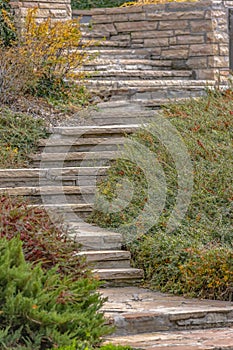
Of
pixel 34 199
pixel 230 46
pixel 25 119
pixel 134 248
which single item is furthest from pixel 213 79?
pixel 134 248

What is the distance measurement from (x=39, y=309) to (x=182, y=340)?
3.65ft

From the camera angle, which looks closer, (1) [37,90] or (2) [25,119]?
(2) [25,119]

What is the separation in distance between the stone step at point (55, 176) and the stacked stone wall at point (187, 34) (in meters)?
3.89

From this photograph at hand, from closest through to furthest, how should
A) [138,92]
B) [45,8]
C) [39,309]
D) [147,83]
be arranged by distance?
[39,309] → [138,92] → [147,83] → [45,8]

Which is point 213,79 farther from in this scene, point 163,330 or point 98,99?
point 163,330

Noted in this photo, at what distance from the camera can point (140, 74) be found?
35.5ft

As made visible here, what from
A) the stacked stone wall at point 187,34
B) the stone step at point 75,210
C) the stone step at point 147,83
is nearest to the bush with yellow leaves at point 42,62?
the stone step at point 147,83

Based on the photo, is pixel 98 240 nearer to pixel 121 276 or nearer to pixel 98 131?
pixel 121 276

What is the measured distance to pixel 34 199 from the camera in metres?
7.51

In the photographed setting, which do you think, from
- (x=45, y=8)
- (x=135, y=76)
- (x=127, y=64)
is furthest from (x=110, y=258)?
(x=45, y=8)

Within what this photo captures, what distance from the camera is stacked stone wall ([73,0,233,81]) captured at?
36.8 feet

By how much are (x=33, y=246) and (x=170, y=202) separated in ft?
7.25

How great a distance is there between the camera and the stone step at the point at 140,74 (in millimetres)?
10593

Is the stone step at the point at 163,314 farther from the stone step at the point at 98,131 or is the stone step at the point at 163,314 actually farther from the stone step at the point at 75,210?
the stone step at the point at 98,131
